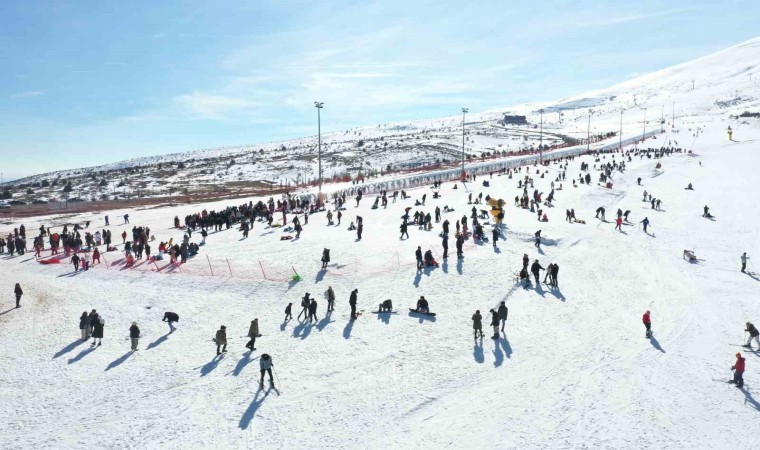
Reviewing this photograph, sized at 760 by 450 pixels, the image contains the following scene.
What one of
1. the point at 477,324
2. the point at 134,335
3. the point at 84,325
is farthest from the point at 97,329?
the point at 477,324

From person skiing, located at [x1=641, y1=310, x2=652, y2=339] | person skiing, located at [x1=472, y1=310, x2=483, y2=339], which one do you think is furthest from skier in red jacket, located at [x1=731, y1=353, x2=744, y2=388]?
person skiing, located at [x1=472, y1=310, x2=483, y2=339]

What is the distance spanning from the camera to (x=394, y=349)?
1700cm

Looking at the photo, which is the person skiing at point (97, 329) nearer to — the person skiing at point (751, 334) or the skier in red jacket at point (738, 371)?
the skier in red jacket at point (738, 371)

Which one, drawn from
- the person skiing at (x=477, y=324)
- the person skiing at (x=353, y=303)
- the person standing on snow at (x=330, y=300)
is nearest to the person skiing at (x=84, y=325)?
the person standing on snow at (x=330, y=300)

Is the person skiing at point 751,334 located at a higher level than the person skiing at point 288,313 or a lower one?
lower

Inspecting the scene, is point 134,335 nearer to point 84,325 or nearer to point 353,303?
point 84,325

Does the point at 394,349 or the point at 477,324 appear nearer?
the point at 394,349

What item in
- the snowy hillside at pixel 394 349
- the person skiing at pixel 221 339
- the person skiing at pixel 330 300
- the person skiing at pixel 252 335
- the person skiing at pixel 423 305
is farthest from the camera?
the person skiing at pixel 330 300

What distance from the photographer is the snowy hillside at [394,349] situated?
511 inches

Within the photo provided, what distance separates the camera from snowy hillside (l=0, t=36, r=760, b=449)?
12984 mm

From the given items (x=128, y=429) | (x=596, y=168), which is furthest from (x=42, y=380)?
(x=596, y=168)

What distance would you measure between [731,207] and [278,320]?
41.1 meters

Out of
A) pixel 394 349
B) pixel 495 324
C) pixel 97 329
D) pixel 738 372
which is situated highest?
pixel 97 329

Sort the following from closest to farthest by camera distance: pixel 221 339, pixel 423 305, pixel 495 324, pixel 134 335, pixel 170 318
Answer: pixel 221 339 → pixel 134 335 → pixel 495 324 → pixel 170 318 → pixel 423 305
